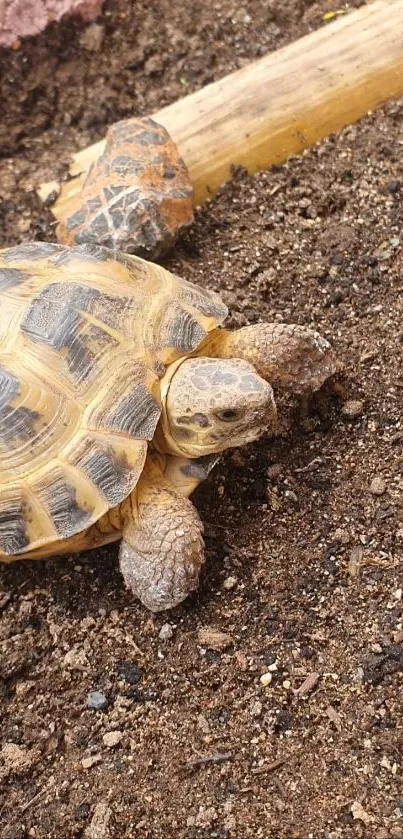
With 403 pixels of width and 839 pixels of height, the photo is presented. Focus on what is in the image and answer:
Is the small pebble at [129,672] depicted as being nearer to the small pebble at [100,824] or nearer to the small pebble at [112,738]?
the small pebble at [112,738]

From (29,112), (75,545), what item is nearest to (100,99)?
(29,112)

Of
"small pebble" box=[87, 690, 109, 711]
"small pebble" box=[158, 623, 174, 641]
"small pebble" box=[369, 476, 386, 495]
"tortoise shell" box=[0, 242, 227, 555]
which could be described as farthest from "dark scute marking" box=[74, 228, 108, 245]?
"small pebble" box=[87, 690, 109, 711]

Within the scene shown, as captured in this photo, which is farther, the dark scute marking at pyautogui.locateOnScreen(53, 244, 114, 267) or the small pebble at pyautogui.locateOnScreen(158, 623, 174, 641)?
the dark scute marking at pyautogui.locateOnScreen(53, 244, 114, 267)

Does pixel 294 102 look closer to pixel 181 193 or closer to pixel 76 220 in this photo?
pixel 181 193

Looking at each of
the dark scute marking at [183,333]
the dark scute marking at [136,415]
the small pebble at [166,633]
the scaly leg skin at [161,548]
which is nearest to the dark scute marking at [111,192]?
the dark scute marking at [183,333]

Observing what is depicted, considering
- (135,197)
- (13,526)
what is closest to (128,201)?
(135,197)

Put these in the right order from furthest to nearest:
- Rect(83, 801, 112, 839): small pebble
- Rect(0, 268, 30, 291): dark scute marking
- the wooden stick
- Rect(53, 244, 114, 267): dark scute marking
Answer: the wooden stick, Rect(53, 244, 114, 267): dark scute marking, Rect(0, 268, 30, 291): dark scute marking, Rect(83, 801, 112, 839): small pebble

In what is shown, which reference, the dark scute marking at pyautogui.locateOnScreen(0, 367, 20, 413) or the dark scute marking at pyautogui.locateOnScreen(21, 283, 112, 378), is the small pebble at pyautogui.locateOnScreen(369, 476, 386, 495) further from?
the dark scute marking at pyautogui.locateOnScreen(0, 367, 20, 413)
